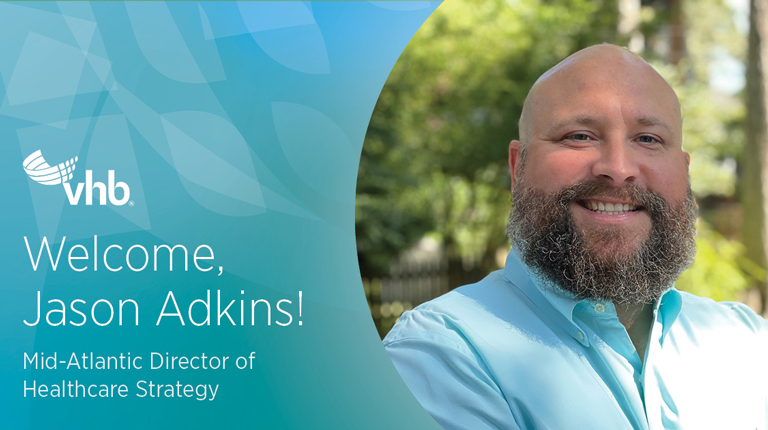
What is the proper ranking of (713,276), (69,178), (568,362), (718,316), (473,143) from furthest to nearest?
(473,143) → (713,276) → (718,316) → (568,362) → (69,178)

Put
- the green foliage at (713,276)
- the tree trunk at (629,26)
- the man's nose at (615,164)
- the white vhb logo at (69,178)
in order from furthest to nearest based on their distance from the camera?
the tree trunk at (629,26) < the green foliage at (713,276) < the man's nose at (615,164) < the white vhb logo at (69,178)

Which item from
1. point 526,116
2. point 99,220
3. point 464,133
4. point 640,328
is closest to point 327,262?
point 99,220

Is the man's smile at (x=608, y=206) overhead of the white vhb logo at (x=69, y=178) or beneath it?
beneath

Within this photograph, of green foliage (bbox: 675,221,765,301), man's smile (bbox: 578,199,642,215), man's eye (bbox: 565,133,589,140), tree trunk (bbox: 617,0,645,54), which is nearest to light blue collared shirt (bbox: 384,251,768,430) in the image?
man's smile (bbox: 578,199,642,215)

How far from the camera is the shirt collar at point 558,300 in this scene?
74.1 inches

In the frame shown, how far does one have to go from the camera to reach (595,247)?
1.96 meters

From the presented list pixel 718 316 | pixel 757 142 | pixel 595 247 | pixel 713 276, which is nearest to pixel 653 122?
pixel 595 247

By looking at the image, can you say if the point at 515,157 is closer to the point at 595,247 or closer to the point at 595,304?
the point at 595,247

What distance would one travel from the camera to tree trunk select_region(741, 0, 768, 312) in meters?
7.47

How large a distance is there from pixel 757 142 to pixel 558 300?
6786mm

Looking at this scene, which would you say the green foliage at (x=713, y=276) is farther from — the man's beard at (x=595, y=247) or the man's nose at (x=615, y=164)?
the man's nose at (x=615, y=164)

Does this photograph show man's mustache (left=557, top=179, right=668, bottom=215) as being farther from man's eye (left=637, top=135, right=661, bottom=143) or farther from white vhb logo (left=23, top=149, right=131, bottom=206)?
white vhb logo (left=23, top=149, right=131, bottom=206)

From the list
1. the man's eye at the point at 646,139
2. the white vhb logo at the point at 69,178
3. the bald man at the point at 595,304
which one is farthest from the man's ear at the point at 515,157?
the white vhb logo at the point at 69,178

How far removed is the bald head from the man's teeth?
0.26 m
